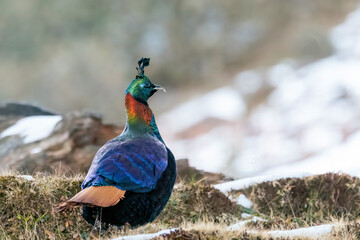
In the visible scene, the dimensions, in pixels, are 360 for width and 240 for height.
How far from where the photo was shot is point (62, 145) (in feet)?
33.9

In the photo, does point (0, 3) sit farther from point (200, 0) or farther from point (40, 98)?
point (200, 0)

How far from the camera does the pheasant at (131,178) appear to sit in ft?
18.7

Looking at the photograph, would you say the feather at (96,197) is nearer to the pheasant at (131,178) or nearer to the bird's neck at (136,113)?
the pheasant at (131,178)

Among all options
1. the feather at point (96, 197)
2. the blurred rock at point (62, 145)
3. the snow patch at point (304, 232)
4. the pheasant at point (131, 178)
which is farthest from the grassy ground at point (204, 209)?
the blurred rock at point (62, 145)

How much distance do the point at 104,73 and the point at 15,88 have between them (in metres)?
4.84

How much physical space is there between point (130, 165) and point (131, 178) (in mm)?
143

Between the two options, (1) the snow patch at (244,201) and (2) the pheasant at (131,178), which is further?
(1) the snow patch at (244,201)

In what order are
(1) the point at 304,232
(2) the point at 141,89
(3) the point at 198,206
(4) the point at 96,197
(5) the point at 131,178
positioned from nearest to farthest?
(4) the point at 96,197
(5) the point at 131,178
(1) the point at 304,232
(2) the point at 141,89
(3) the point at 198,206

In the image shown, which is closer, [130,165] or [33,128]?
[130,165]

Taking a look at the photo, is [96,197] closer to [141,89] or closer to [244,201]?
[141,89]

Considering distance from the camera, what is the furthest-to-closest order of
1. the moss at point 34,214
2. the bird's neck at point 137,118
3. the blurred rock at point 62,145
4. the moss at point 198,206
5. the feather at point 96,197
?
the blurred rock at point 62,145, the moss at point 198,206, the moss at point 34,214, the bird's neck at point 137,118, the feather at point 96,197

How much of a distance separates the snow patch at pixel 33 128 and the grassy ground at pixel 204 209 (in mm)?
3102

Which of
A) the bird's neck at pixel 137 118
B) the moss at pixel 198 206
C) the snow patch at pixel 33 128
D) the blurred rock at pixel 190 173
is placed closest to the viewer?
the bird's neck at pixel 137 118

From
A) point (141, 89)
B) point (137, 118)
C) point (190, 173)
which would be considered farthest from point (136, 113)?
point (190, 173)
